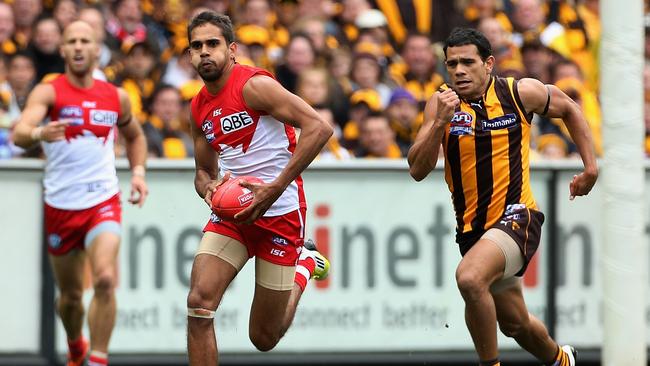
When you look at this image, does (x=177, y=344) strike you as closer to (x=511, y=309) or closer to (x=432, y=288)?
(x=432, y=288)

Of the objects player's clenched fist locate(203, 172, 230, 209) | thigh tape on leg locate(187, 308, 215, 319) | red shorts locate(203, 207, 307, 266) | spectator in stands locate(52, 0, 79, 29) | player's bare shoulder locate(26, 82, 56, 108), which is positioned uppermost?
spectator in stands locate(52, 0, 79, 29)

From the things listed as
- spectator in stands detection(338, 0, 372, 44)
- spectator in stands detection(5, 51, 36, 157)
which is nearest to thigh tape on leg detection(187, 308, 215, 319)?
spectator in stands detection(5, 51, 36, 157)

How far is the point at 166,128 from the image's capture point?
1352cm

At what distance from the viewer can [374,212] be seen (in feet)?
40.1

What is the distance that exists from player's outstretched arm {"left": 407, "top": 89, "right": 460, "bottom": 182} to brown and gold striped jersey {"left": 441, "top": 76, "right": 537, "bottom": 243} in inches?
10.1

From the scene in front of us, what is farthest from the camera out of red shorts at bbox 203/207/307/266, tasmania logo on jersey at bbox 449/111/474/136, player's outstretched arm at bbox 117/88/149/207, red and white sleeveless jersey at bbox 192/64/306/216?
player's outstretched arm at bbox 117/88/149/207

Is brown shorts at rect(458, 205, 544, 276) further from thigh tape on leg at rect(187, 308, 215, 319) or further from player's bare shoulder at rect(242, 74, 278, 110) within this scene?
thigh tape on leg at rect(187, 308, 215, 319)

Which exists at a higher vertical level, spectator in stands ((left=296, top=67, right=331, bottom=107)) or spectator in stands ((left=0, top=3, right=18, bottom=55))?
spectator in stands ((left=0, top=3, right=18, bottom=55))

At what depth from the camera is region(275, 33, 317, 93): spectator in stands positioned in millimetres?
14508

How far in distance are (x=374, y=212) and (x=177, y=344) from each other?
6.56 feet

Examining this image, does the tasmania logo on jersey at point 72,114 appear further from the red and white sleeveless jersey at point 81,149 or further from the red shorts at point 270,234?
the red shorts at point 270,234

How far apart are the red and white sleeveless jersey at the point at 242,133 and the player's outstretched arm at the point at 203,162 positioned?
98mm

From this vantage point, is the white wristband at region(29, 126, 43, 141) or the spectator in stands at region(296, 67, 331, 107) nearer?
the white wristband at region(29, 126, 43, 141)

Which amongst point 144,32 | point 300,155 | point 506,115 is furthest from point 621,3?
point 144,32
